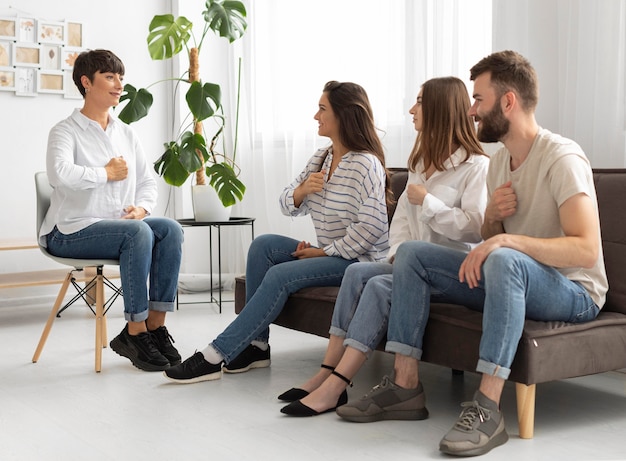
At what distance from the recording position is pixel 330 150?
10.6 ft

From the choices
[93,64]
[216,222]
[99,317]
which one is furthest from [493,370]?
[216,222]

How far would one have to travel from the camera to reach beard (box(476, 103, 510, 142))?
245cm

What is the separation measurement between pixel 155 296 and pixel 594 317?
5.63 feet

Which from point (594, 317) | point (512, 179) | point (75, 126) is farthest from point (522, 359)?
point (75, 126)

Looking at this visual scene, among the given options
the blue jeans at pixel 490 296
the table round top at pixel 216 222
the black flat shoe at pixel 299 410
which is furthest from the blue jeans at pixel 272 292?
the table round top at pixel 216 222

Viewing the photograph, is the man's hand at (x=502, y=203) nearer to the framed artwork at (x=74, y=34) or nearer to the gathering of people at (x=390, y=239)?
the gathering of people at (x=390, y=239)

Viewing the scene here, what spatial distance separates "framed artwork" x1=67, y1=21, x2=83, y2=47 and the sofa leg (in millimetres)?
3776

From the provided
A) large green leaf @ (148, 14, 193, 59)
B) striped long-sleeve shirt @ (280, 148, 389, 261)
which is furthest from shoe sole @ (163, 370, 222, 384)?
large green leaf @ (148, 14, 193, 59)

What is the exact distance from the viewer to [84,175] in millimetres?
3338

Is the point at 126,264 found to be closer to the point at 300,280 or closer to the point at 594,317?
the point at 300,280

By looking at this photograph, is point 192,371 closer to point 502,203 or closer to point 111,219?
point 111,219

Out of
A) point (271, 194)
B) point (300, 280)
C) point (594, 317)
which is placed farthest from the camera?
point (271, 194)

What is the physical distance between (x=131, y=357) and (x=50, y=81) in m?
2.39

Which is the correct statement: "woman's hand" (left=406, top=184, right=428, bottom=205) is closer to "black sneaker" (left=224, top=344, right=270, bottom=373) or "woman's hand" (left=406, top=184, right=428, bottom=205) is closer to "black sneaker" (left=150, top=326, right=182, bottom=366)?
"black sneaker" (left=224, top=344, right=270, bottom=373)
